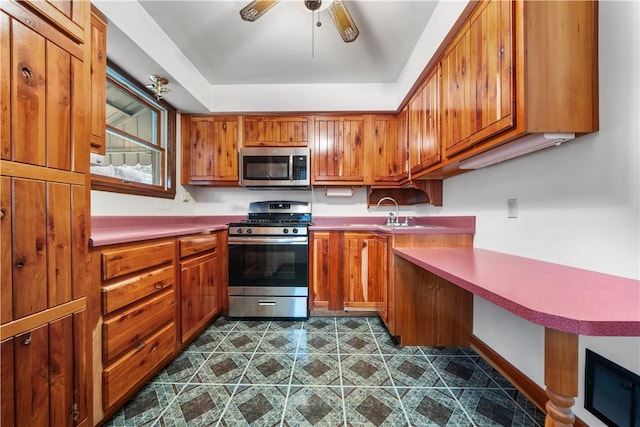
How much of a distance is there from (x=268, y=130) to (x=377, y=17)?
1.43m

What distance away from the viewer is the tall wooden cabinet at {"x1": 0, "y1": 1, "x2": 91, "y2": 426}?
2.70ft

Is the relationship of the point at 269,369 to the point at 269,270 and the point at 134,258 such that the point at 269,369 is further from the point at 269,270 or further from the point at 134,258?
the point at 134,258

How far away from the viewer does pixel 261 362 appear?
165cm

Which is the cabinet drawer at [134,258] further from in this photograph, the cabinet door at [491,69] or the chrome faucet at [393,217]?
the chrome faucet at [393,217]

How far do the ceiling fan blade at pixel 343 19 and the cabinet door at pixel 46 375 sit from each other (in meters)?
2.01

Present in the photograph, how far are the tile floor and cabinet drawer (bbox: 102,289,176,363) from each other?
0.33 meters

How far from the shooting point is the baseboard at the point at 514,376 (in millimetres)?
1243

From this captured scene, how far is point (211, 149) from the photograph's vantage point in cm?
269

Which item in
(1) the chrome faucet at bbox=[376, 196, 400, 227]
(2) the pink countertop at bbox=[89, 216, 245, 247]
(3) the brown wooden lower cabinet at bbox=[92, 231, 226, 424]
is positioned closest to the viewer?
(3) the brown wooden lower cabinet at bbox=[92, 231, 226, 424]

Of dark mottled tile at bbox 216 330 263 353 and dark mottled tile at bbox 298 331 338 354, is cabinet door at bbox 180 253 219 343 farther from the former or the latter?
dark mottled tile at bbox 298 331 338 354

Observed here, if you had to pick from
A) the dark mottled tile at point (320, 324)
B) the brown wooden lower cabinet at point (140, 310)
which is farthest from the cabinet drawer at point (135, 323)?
the dark mottled tile at point (320, 324)

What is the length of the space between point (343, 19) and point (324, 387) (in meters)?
2.21

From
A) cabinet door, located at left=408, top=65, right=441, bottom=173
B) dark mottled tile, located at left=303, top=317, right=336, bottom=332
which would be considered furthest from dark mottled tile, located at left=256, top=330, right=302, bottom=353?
cabinet door, located at left=408, top=65, right=441, bottom=173

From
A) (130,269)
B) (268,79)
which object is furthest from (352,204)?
(130,269)
